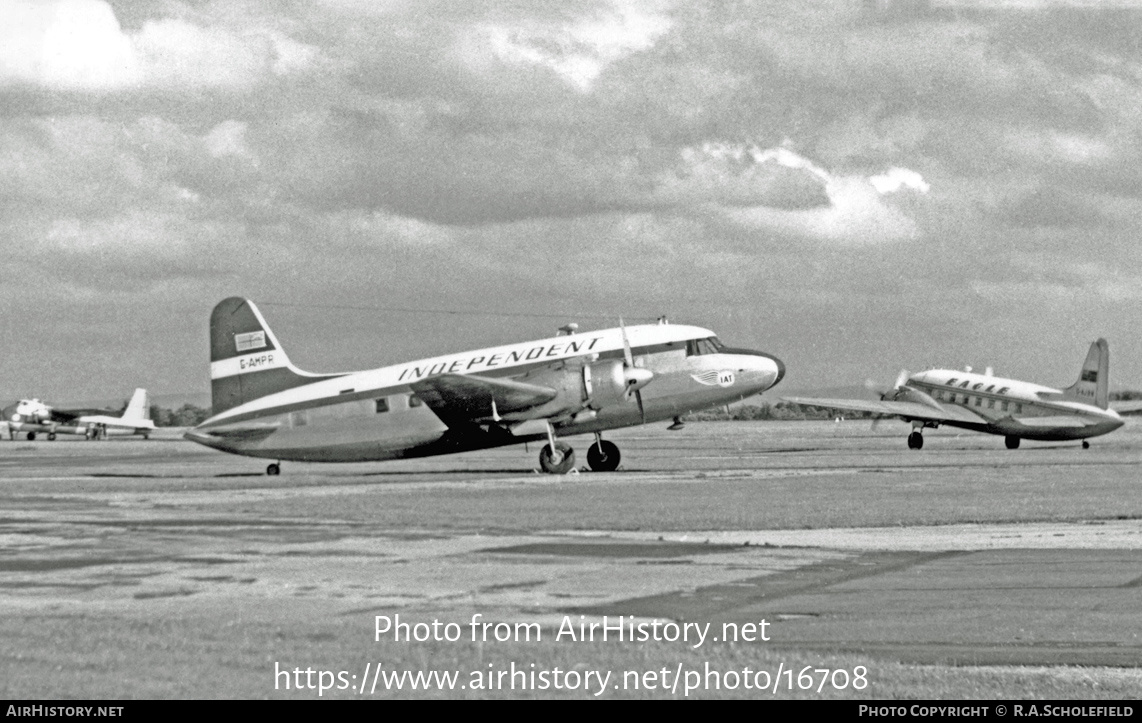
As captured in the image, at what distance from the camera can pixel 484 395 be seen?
155ft

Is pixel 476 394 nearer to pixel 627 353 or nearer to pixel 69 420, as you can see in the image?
pixel 627 353

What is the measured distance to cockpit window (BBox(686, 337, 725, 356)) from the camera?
4781 centimetres

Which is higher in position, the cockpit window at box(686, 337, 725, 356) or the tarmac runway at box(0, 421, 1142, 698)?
the cockpit window at box(686, 337, 725, 356)

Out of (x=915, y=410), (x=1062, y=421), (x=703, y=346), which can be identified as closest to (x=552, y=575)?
(x=703, y=346)

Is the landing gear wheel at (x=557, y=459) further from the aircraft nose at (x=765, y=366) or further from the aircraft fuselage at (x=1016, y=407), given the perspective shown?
the aircraft fuselage at (x=1016, y=407)

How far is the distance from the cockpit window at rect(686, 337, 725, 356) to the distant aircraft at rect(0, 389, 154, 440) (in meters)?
91.4

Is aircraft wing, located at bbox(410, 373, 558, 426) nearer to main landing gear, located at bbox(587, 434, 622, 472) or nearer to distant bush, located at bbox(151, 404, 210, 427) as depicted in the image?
main landing gear, located at bbox(587, 434, 622, 472)

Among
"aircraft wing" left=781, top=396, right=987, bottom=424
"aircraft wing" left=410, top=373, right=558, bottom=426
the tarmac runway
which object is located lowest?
the tarmac runway

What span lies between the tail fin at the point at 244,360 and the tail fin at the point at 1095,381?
1691 inches

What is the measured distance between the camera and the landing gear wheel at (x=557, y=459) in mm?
46688

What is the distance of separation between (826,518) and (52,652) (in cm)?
1813

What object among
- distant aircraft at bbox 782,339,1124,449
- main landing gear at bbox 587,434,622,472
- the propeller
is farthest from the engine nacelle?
distant aircraft at bbox 782,339,1124,449

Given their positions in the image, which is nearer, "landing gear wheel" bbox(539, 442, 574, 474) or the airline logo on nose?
"landing gear wheel" bbox(539, 442, 574, 474)

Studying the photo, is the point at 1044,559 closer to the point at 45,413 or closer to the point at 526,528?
the point at 526,528
